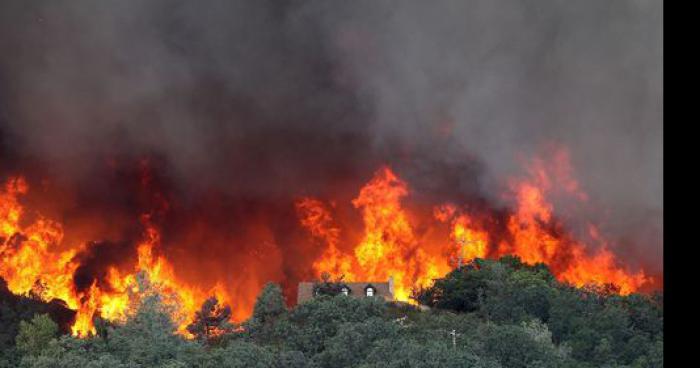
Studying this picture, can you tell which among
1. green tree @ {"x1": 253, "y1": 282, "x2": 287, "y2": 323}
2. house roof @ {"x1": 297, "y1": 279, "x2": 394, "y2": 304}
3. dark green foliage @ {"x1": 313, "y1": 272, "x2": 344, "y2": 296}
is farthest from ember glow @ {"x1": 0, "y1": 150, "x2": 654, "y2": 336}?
green tree @ {"x1": 253, "y1": 282, "x2": 287, "y2": 323}

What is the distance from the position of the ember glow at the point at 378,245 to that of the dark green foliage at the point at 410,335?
20676 mm

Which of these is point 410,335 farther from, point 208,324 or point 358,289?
point 358,289

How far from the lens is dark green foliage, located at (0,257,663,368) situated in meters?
60.8

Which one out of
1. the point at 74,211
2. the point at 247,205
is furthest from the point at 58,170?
the point at 247,205

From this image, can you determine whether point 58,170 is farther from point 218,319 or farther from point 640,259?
point 640,259

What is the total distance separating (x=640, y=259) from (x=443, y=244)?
25.3m

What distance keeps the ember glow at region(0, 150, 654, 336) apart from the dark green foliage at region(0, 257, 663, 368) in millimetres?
20676

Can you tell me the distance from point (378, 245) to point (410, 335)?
47.0m

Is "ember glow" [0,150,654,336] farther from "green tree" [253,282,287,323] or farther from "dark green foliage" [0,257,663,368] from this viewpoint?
"green tree" [253,282,287,323]

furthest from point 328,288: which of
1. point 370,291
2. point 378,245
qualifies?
point 378,245

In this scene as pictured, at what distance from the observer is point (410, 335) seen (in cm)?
6706

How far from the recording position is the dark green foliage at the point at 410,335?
199 feet

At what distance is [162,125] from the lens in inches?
4680
